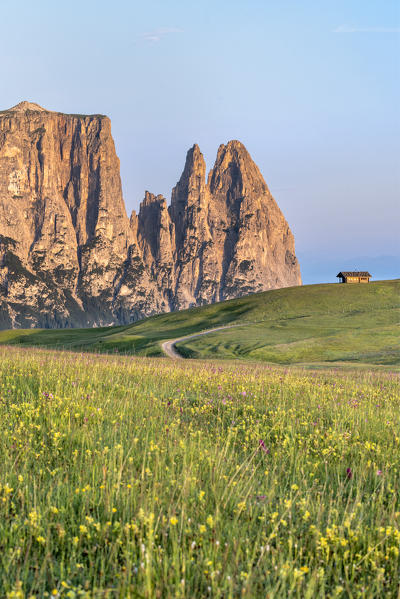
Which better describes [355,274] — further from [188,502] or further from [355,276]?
[188,502]

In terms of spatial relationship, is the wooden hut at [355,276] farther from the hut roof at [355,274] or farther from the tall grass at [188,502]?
the tall grass at [188,502]

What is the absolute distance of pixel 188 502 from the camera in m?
4.64

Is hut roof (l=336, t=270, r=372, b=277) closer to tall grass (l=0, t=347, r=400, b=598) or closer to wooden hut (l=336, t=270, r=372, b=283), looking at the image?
Result: wooden hut (l=336, t=270, r=372, b=283)

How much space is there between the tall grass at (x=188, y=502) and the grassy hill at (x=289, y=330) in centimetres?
3152

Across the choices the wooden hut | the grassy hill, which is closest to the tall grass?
the grassy hill

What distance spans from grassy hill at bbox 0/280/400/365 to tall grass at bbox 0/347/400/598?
31523 mm

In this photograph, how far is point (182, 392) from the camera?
11961mm

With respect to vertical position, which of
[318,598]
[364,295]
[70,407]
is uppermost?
[364,295]

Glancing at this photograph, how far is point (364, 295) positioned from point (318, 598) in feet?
345

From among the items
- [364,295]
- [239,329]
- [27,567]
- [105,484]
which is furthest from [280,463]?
[364,295]

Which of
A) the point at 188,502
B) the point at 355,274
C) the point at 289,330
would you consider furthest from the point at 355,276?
the point at 188,502

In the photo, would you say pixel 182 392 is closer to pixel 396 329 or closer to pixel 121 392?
pixel 121 392

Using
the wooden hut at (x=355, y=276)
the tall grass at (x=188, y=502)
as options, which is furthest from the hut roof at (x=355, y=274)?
the tall grass at (x=188, y=502)

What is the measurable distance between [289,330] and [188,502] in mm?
72228
